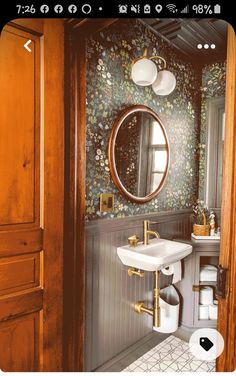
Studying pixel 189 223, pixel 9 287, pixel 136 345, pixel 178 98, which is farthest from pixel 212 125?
pixel 9 287

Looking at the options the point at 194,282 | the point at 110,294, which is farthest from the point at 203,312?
the point at 110,294

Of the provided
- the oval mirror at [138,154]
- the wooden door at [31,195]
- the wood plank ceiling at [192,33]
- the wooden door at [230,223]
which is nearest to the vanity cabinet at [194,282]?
the oval mirror at [138,154]

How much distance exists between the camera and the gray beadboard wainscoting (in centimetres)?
153

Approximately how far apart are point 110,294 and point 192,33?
77.2 inches

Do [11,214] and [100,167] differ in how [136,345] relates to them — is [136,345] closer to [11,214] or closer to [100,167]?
[100,167]

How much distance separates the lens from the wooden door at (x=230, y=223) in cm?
64

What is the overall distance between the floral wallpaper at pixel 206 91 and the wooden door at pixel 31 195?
175 centimetres

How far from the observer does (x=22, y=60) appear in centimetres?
100

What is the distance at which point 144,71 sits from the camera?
160 centimetres

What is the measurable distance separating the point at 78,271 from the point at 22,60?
0.94 meters

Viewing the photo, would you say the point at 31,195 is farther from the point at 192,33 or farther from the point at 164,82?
the point at 192,33
